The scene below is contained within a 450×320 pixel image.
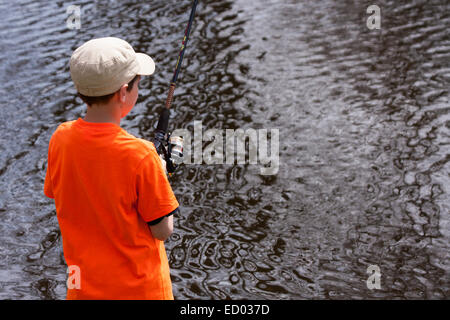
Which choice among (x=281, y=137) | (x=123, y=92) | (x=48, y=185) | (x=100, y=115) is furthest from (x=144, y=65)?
(x=281, y=137)

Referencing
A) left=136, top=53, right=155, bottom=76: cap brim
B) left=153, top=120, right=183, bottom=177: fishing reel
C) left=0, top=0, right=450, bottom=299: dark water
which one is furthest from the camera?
left=0, top=0, right=450, bottom=299: dark water

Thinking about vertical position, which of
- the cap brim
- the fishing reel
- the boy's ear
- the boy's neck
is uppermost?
the cap brim

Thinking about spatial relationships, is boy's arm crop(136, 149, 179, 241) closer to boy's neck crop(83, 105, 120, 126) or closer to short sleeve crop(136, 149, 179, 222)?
short sleeve crop(136, 149, 179, 222)

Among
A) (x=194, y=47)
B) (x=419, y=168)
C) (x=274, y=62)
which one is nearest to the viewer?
(x=419, y=168)

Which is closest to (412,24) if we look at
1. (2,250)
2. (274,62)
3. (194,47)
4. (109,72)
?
(274,62)

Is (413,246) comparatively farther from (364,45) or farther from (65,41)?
(65,41)

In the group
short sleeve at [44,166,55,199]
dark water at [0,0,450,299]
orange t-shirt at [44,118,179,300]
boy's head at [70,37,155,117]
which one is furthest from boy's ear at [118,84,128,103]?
dark water at [0,0,450,299]

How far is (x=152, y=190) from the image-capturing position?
214cm

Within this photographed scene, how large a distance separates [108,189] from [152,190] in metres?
0.16

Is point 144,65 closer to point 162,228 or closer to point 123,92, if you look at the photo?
point 123,92

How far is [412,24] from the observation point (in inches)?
318

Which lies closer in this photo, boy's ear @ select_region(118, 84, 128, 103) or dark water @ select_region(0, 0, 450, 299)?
boy's ear @ select_region(118, 84, 128, 103)

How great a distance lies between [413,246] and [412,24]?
15.4ft

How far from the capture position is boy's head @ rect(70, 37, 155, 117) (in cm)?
212
